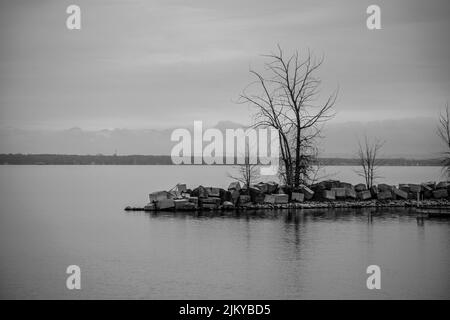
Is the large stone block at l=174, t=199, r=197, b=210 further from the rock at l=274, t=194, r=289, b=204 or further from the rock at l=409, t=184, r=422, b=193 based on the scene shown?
the rock at l=409, t=184, r=422, b=193

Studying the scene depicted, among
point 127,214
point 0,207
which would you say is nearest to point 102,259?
point 127,214

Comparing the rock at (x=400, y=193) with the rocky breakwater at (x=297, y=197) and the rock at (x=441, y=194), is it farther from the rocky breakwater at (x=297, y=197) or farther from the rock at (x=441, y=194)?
the rock at (x=441, y=194)

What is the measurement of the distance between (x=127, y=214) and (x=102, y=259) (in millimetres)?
12048

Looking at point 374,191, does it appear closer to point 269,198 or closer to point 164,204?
point 269,198

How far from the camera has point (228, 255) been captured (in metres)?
19.7

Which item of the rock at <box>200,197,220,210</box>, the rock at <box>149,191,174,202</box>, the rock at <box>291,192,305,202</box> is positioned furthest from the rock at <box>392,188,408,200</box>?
the rock at <box>149,191,174,202</box>

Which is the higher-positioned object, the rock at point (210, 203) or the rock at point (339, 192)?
the rock at point (339, 192)

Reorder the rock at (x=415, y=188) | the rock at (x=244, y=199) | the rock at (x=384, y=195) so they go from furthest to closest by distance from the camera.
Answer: the rock at (x=415, y=188), the rock at (x=384, y=195), the rock at (x=244, y=199)

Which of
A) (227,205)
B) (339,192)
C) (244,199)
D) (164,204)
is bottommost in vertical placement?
(227,205)

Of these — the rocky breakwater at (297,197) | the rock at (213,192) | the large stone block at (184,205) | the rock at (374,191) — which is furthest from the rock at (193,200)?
the rock at (374,191)

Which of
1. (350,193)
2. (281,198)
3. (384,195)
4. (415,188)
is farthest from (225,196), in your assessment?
(415,188)

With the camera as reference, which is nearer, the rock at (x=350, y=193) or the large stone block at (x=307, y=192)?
the large stone block at (x=307, y=192)

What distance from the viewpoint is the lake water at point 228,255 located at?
1570cm
